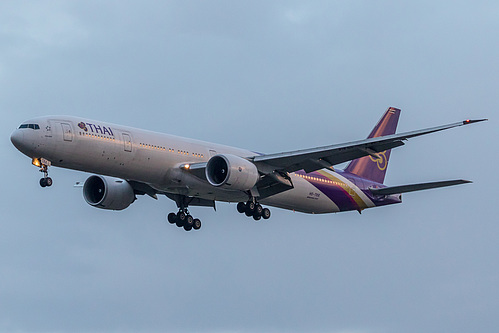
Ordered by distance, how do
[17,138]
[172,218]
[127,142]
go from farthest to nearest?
[172,218] → [127,142] → [17,138]

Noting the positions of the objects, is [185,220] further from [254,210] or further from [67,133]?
[67,133]

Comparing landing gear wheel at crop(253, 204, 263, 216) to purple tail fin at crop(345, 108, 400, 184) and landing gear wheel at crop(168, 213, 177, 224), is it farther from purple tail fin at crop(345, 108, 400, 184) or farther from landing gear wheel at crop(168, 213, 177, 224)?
purple tail fin at crop(345, 108, 400, 184)

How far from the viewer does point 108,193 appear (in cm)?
4528

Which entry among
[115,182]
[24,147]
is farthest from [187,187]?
[24,147]

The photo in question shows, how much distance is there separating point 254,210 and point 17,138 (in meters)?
13.0

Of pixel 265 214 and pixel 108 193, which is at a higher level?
pixel 108 193

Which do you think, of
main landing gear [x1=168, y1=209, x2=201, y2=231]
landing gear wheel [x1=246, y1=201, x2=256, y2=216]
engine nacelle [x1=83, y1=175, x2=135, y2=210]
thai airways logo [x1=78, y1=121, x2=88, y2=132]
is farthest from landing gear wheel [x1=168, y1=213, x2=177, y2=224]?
thai airways logo [x1=78, y1=121, x2=88, y2=132]

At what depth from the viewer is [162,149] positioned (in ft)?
136

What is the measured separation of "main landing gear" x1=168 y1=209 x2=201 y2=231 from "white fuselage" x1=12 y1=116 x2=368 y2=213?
3.07 metres

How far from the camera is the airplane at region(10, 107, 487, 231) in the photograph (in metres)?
38.6

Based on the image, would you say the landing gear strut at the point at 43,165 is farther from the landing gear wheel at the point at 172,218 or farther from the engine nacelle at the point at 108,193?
the landing gear wheel at the point at 172,218

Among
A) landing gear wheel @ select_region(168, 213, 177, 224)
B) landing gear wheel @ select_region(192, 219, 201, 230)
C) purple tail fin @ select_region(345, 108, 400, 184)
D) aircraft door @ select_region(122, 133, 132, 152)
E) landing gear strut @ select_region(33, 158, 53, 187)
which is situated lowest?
landing gear strut @ select_region(33, 158, 53, 187)

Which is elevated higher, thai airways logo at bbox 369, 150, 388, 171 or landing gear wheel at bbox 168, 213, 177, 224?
thai airways logo at bbox 369, 150, 388, 171

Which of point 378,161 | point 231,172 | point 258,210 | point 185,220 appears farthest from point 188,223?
point 378,161
